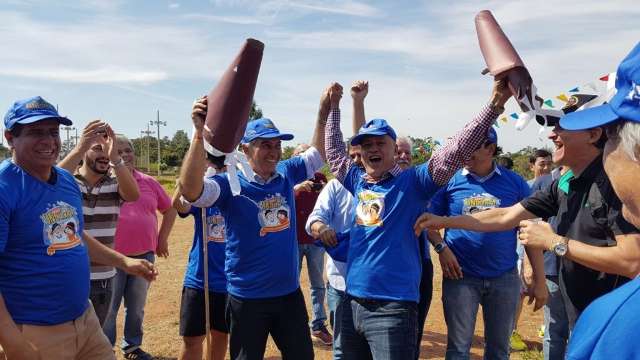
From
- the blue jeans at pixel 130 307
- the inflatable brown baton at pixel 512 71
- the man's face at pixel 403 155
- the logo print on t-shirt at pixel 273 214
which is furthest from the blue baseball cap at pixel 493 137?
the blue jeans at pixel 130 307

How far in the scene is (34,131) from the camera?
2.91 metres

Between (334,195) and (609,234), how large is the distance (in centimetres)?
205

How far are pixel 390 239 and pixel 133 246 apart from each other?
2881mm

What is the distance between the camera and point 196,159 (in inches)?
109

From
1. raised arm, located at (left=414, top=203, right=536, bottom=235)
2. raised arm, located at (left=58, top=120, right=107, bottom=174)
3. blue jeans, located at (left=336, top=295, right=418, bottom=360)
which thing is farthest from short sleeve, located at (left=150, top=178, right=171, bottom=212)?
raised arm, located at (left=414, top=203, right=536, bottom=235)

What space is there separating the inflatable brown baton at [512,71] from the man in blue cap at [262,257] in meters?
1.31

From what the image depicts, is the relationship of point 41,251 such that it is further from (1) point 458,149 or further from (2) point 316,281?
(2) point 316,281

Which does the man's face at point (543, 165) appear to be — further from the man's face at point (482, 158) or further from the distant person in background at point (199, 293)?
the distant person in background at point (199, 293)

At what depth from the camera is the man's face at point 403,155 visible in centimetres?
468

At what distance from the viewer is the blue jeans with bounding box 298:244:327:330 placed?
5.68 meters

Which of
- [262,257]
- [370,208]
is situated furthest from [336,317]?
[370,208]

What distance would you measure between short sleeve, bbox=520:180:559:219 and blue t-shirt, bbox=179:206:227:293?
234cm

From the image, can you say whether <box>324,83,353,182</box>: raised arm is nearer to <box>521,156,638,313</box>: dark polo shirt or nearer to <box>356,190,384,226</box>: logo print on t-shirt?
<box>356,190,384,226</box>: logo print on t-shirt

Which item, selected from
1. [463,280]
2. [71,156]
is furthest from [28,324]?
[463,280]
